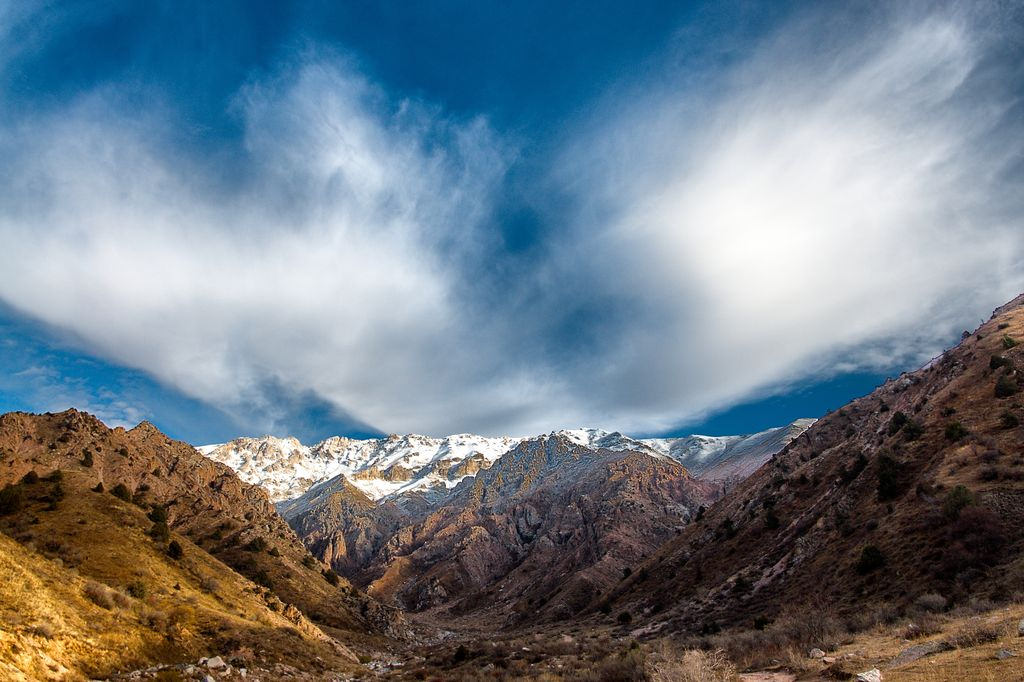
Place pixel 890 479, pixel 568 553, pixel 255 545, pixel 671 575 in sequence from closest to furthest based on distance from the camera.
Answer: pixel 890 479, pixel 671 575, pixel 255 545, pixel 568 553

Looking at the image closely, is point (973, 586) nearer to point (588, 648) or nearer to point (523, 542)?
point (588, 648)

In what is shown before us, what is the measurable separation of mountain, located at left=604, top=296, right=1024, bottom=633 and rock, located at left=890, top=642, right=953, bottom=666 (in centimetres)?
1018

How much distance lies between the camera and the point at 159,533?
143 feet

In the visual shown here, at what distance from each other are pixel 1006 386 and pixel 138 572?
238ft

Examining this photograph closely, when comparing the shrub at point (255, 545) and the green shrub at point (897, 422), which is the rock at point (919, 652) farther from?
the shrub at point (255, 545)

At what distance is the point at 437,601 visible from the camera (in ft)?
545

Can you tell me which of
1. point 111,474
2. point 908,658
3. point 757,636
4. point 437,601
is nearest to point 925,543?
point 757,636

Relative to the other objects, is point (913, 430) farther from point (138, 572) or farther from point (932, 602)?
point (138, 572)

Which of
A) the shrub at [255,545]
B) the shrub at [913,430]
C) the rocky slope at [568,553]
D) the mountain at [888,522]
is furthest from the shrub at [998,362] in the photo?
the shrub at [255,545]

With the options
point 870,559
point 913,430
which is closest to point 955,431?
point 913,430

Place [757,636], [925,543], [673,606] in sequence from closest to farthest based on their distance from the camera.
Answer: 1. [757,636]
2. [925,543]
3. [673,606]

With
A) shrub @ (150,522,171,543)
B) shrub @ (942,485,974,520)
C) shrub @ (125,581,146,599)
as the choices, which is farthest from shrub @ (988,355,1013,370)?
shrub @ (150,522,171,543)

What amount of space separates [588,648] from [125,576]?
33.5 m

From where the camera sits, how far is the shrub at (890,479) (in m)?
40.8
